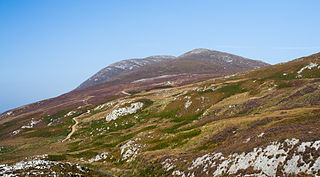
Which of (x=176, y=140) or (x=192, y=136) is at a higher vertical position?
(x=192, y=136)

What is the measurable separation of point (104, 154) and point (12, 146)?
5228 cm

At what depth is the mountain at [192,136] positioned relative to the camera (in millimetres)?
21859

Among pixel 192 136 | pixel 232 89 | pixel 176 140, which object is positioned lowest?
pixel 176 140

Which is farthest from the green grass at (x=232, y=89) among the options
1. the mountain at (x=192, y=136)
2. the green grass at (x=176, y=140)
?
the green grass at (x=176, y=140)

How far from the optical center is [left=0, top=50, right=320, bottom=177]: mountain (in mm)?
21859

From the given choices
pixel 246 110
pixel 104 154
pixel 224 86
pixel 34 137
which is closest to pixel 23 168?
pixel 104 154

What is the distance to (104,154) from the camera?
5309 cm

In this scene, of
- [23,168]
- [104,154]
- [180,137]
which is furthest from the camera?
[104,154]

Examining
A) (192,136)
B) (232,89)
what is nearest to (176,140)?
(192,136)

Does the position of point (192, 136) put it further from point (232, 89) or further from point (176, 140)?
point (232, 89)

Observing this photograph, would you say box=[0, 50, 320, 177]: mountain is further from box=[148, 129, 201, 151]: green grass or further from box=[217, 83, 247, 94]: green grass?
box=[148, 129, 201, 151]: green grass

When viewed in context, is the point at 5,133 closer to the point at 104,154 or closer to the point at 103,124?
the point at 103,124

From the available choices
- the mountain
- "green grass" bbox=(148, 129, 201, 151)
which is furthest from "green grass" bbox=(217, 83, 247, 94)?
"green grass" bbox=(148, 129, 201, 151)

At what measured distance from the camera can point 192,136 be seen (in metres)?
45.9
